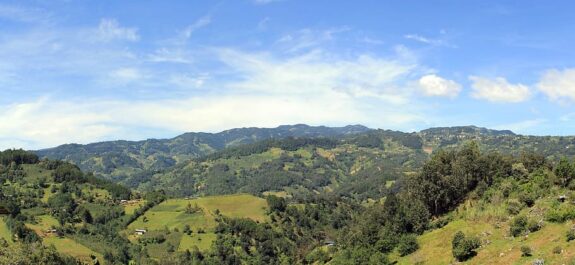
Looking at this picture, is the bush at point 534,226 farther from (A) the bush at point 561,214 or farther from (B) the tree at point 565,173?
(B) the tree at point 565,173

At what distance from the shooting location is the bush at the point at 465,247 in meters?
75.0

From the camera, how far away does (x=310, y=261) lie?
135 metres

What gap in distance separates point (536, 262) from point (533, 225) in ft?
44.3

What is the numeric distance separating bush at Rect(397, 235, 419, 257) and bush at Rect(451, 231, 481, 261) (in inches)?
671

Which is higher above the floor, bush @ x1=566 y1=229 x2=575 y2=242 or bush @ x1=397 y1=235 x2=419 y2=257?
bush @ x1=566 y1=229 x2=575 y2=242

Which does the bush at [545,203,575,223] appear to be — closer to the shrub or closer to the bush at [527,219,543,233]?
the bush at [527,219,543,233]

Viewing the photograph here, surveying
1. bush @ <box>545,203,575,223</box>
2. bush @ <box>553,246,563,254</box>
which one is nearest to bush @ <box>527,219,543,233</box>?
bush @ <box>545,203,575,223</box>

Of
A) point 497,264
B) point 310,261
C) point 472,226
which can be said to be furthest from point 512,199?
point 310,261

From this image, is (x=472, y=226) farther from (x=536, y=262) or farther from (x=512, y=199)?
(x=536, y=262)

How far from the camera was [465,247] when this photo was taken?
7500cm

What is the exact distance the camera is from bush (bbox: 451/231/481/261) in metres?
75.0

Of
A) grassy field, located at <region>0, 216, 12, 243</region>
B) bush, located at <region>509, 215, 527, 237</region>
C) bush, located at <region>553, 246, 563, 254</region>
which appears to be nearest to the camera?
bush, located at <region>553, 246, 563, 254</region>

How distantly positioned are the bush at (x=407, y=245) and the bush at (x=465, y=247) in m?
17.0

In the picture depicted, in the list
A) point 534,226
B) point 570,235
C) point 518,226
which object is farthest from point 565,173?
point 570,235
